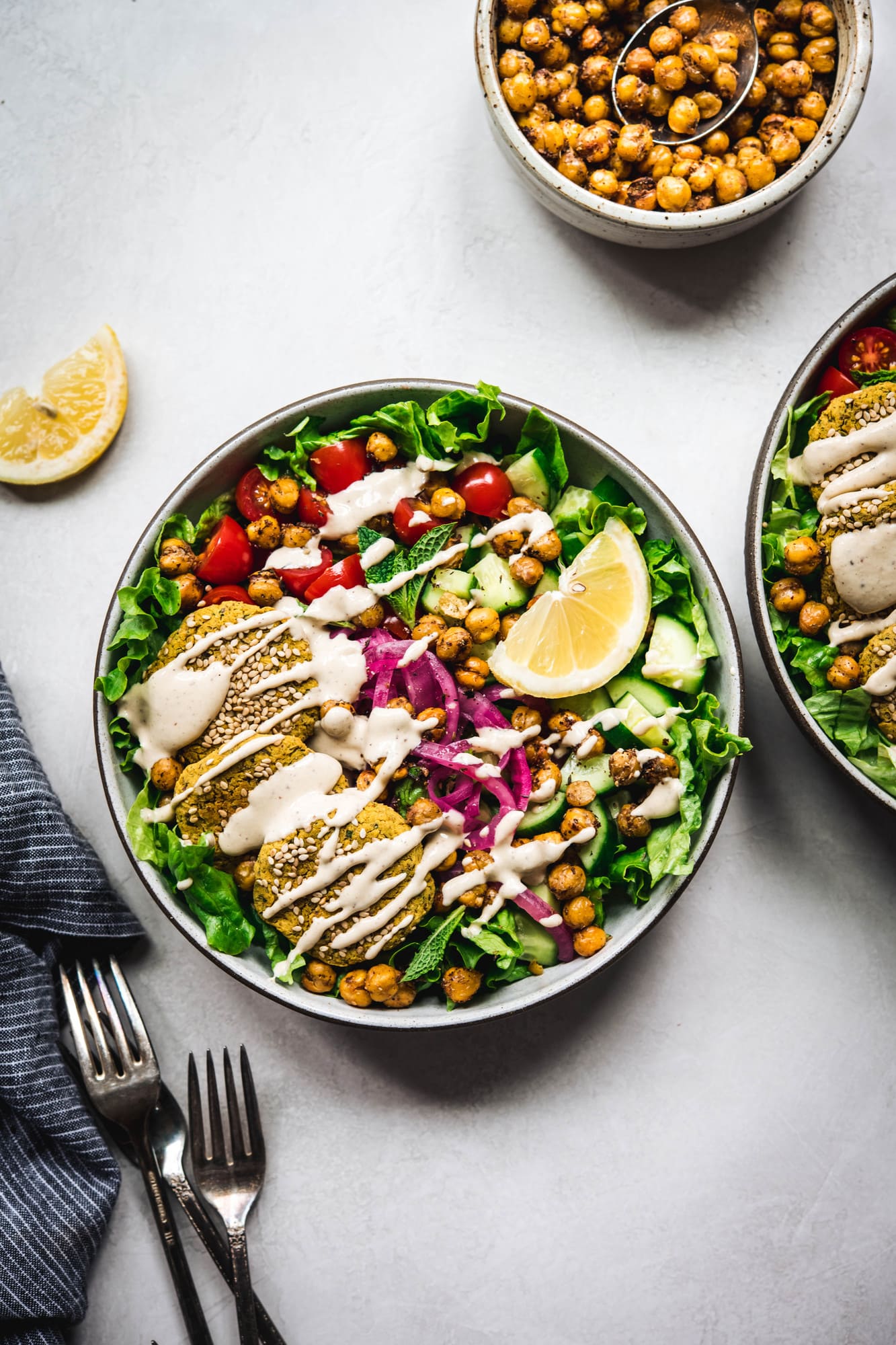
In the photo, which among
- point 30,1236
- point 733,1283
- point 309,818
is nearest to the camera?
point 309,818

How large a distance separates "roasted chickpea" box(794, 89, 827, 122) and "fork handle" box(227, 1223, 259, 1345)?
3.67 meters

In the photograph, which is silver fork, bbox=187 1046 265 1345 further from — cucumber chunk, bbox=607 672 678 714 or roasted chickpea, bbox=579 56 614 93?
roasted chickpea, bbox=579 56 614 93

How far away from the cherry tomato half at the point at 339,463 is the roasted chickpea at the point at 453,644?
0.52m

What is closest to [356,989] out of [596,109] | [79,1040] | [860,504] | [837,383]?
[79,1040]

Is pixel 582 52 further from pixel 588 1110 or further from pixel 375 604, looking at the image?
pixel 588 1110

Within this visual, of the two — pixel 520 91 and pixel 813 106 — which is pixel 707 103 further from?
pixel 520 91

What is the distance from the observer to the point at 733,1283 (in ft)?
9.85

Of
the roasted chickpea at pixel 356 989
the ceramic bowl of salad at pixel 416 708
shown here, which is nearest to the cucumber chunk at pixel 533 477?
the ceramic bowl of salad at pixel 416 708

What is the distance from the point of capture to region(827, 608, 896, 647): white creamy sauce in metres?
2.56

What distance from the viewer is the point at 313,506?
2729mm

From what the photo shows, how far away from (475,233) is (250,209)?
72cm

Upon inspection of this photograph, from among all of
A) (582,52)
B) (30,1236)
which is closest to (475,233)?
(582,52)

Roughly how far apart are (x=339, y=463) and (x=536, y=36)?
4.52 feet

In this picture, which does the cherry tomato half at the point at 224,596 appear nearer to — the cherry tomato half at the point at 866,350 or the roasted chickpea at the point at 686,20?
the cherry tomato half at the point at 866,350
